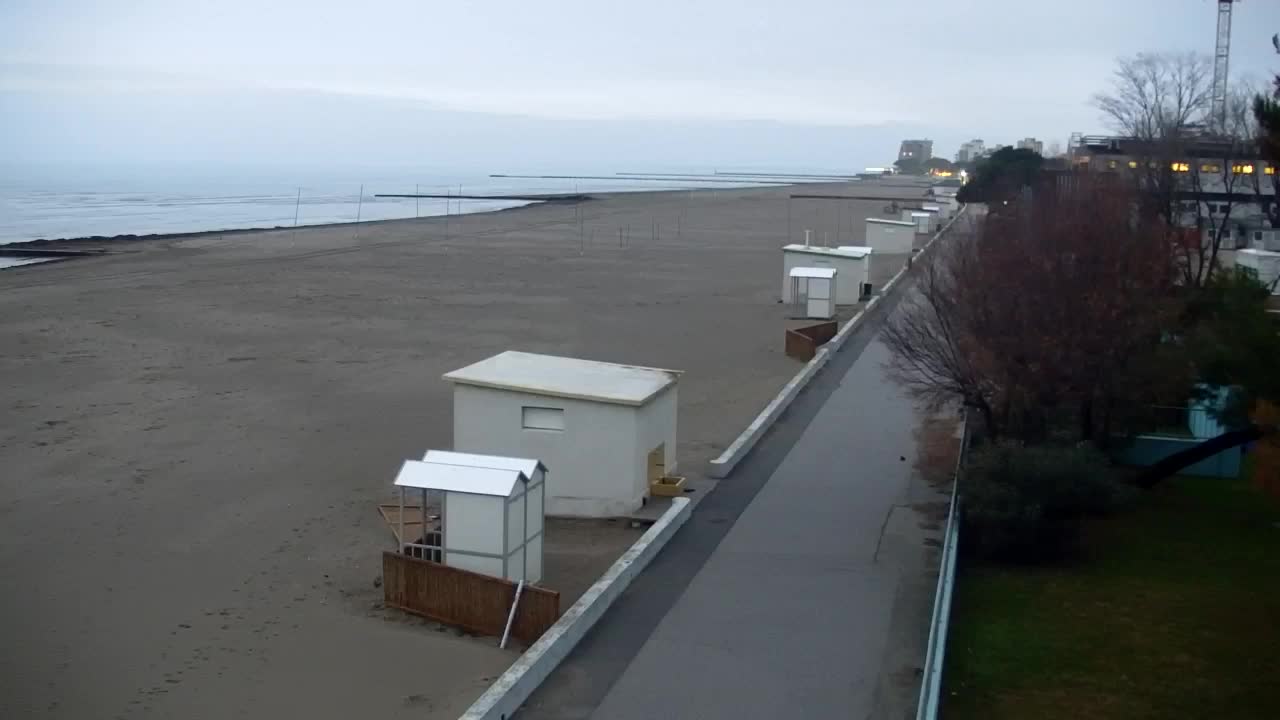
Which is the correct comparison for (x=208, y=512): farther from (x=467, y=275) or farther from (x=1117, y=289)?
(x=467, y=275)

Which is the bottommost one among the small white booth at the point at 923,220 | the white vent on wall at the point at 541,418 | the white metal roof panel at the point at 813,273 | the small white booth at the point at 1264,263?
the white vent on wall at the point at 541,418

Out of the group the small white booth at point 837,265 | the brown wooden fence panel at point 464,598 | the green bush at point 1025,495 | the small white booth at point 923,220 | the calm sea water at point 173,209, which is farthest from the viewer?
the calm sea water at point 173,209

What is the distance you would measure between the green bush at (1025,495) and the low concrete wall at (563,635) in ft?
11.6

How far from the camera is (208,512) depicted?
16688mm

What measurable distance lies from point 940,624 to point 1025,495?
453 centimetres

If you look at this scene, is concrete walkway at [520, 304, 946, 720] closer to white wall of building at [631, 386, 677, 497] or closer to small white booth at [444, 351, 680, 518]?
white wall of building at [631, 386, 677, 497]

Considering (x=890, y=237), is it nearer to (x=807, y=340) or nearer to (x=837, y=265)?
(x=837, y=265)

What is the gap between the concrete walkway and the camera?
33.4 feet

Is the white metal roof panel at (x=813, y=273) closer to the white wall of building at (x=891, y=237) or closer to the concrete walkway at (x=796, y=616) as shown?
the concrete walkway at (x=796, y=616)

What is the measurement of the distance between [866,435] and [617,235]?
5080cm

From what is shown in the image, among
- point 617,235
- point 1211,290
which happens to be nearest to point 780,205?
point 617,235

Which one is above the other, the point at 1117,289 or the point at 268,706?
the point at 1117,289

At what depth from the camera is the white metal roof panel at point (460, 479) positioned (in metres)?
12.9

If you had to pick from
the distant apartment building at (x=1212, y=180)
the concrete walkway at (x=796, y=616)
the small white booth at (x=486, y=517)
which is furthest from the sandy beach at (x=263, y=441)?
the distant apartment building at (x=1212, y=180)
